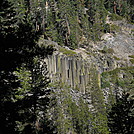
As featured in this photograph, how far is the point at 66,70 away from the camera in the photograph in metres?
42.8

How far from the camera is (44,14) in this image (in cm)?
6353

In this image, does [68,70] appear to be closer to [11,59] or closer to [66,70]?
[66,70]

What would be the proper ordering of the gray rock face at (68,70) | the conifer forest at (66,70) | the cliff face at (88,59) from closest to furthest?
the conifer forest at (66,70) < the gray rock face at (68,70) < the cliff face at (88,59)

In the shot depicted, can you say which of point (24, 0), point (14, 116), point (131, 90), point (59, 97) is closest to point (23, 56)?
point (14, 116)

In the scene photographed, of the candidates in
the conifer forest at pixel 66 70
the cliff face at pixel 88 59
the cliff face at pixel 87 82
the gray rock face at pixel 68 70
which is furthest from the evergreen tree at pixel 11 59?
the gray rock face at pixel 68 70

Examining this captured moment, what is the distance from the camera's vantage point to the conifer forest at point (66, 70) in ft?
24.8

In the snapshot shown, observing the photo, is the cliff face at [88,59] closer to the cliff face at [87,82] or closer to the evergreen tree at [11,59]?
the cliff face at [87,82]

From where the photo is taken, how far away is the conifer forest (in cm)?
757

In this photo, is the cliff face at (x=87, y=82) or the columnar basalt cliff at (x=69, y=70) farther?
the columnar basalt cliff at (x=69, y=70)

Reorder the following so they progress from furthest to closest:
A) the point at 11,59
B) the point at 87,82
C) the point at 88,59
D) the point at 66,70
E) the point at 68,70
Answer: the point at 88,59, the point at 87,82, the point at 68,70, the point at 66,70, the point at 11,59

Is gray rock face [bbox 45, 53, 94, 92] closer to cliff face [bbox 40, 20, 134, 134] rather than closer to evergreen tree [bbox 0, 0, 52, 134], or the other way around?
cliff face [bbox 40, 20, 134, 134]

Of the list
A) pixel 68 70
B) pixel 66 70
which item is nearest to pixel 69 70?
pixel 68 70

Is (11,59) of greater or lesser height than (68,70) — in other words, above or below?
above

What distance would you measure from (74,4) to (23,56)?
256 feet
